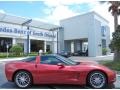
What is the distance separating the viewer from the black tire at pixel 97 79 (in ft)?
25.2

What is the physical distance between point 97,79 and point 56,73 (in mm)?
1460

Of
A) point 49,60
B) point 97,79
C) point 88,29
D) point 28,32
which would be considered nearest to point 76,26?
point 88,29

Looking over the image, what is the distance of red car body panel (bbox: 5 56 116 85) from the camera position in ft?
25.3

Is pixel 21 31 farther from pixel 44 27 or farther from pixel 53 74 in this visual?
pixel 53 74

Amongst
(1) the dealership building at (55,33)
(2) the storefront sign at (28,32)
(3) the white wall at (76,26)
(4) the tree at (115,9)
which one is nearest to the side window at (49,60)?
(4) the tree at (115,9)

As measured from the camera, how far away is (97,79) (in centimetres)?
766

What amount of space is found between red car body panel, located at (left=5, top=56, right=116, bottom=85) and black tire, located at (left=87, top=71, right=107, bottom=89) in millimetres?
127

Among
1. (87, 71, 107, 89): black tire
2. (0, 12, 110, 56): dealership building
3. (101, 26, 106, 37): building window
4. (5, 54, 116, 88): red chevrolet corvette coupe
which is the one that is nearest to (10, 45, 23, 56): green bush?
(0, 12, 110, 56): dealership building

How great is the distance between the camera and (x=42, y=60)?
8.31 metres

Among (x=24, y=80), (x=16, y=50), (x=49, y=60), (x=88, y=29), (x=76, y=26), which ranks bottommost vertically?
(x=24, y=80)

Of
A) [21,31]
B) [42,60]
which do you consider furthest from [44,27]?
[42,60]

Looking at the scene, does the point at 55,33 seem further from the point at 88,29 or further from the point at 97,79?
the point at 97,79

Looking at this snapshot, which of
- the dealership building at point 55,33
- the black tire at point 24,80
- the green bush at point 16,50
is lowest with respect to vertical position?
the black tire at point 24,80

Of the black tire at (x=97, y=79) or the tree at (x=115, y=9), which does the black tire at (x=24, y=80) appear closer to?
the black tire at (x=97, y=79)
